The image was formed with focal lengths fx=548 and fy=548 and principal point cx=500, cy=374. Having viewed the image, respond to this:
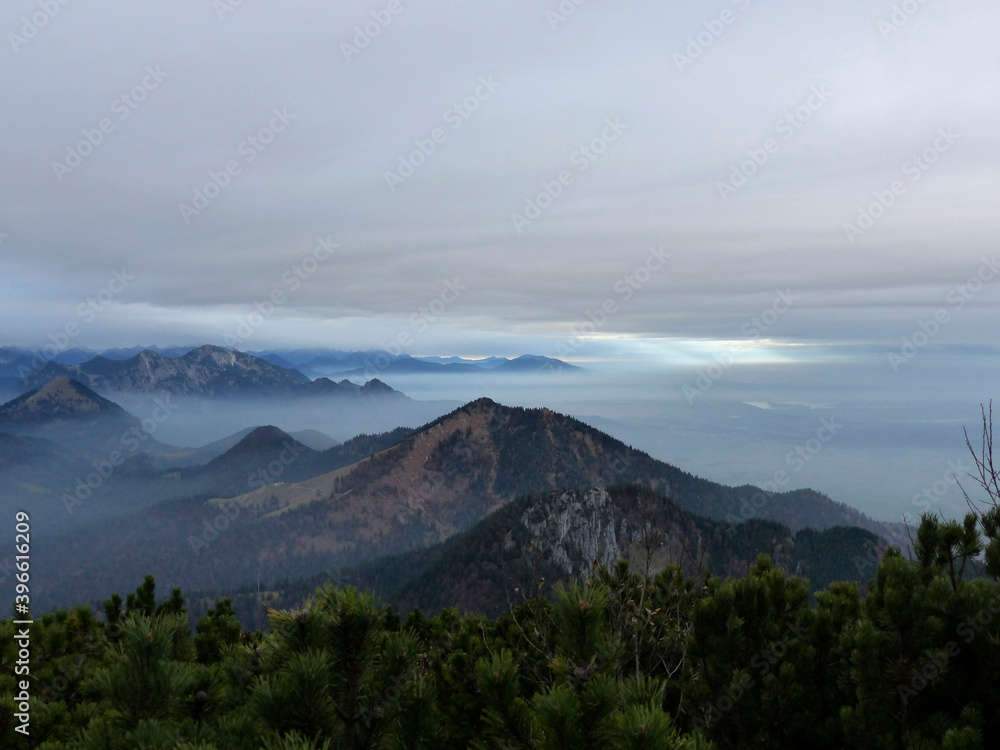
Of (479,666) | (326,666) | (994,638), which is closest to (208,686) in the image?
(326,666)

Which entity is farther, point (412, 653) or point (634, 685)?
point (412, 653)

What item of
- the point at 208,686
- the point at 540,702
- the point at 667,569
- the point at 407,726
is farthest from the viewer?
the point at 667,569

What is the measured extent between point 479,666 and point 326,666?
1.03 metres

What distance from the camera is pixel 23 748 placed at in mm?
6184

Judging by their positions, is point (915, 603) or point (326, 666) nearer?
point (326, 666)

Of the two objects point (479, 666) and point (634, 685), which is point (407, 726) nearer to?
point (479, 666)

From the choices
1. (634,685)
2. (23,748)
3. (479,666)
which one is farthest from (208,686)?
(23,748)

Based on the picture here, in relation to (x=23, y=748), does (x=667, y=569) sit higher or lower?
higher

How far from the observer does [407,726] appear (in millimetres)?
4000

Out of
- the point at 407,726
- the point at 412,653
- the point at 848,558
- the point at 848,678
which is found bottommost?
the point at 848,558

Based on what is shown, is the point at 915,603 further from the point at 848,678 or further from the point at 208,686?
the point at 208,686

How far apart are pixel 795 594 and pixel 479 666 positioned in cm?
513

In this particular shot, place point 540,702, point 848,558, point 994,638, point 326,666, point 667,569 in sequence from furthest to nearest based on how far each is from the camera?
point 848,558 < point 667,569 < point 994,638 < point 326,666 < point 540,702

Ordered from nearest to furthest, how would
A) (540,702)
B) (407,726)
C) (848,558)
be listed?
(540,702) → (407,726) → (848,558)
